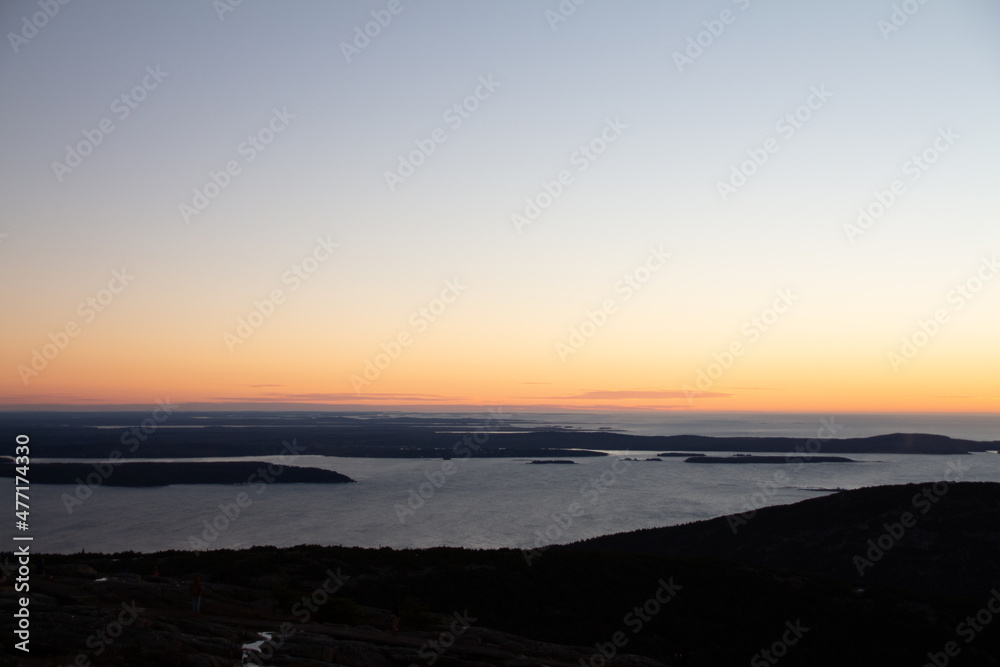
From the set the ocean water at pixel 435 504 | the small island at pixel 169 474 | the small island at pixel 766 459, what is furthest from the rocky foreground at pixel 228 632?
the small island at pixel 766 459

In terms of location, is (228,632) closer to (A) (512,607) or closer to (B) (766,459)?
(A) (512,607)

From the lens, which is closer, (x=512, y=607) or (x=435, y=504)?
(x=512, y=607)

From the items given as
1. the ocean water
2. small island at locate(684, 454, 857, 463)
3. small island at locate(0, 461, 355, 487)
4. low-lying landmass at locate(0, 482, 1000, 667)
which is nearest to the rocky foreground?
low-lying landmass at locate(0, 482, 1000, 667)

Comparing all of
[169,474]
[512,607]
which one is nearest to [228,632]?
[512,607]

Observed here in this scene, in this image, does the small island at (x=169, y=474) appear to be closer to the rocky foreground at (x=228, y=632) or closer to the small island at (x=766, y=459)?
the small island at (x=766, y=459)

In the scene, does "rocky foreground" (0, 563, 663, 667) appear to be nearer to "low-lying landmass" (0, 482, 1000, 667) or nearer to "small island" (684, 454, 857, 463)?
"low-lying landmass" (0, 482, 1000, 667)
